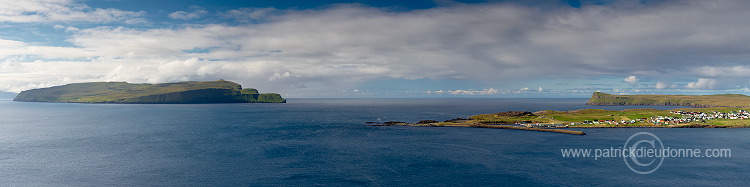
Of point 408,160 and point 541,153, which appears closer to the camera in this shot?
point 408,160

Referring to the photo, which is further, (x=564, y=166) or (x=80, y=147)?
(x=80, y=147)

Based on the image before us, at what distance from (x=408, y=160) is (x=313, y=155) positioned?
18235mm

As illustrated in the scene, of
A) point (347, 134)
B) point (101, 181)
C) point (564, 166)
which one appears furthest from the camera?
point (347, 134)

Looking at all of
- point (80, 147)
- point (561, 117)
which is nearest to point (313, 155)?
point (80, 147)

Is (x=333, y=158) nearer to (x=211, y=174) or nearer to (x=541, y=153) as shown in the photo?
(x=211, y=174)

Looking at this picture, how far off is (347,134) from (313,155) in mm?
34720

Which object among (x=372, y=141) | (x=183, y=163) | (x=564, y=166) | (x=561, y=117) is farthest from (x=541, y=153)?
(x=561, y=117)

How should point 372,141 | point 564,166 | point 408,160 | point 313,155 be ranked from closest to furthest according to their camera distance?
point 564,166, point 408,160, point 313,155, point 372,141

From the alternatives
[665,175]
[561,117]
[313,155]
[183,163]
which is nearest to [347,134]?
[313,155]

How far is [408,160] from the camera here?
65.8 meters

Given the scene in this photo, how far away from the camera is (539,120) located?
140375 millimetres

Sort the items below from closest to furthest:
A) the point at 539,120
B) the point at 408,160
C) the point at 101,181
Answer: the point at 101,181, the point at 408,160, the point at 539,120

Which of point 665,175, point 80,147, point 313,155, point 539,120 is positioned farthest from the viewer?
point 539,120

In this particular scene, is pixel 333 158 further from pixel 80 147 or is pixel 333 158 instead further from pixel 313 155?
pixel 80 147
